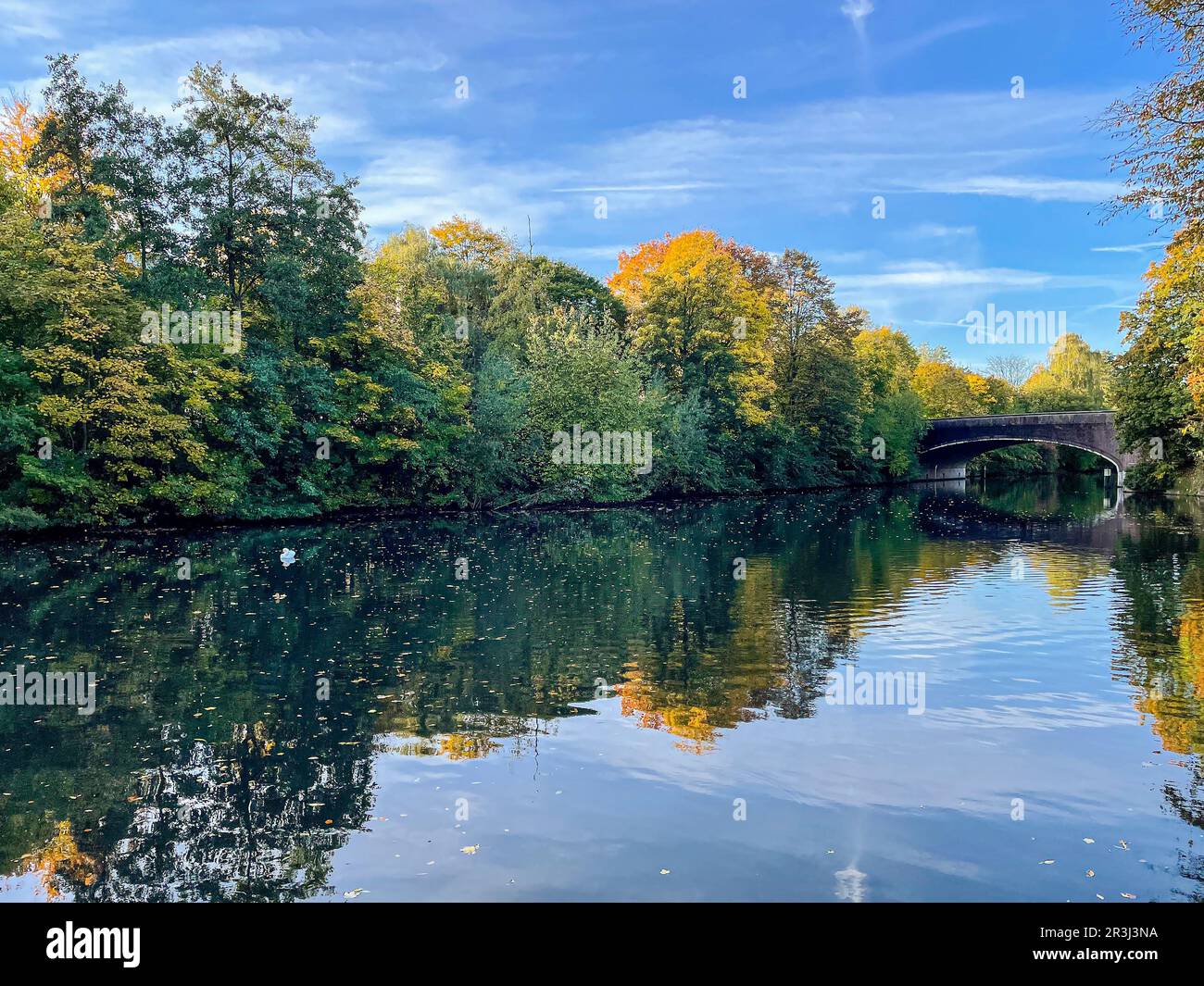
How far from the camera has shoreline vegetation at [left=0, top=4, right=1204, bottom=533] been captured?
35.5 meters

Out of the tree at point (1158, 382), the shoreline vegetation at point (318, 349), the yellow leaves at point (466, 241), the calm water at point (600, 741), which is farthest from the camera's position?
the yellow leaves at point (466, 241)

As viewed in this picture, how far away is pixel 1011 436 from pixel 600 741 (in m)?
86.7

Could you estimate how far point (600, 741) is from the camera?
37.9ft

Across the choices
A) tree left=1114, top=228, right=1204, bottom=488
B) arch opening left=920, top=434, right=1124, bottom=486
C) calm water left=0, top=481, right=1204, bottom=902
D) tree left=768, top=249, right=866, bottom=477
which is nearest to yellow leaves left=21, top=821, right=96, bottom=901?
calm water left=0, top=481, right=1204, bottom=902

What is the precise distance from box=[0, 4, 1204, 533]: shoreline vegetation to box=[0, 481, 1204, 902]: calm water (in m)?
14.0

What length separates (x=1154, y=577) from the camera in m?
25.6

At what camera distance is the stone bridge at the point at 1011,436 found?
77938 millimetres

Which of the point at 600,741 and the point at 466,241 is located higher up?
the point at 466,241

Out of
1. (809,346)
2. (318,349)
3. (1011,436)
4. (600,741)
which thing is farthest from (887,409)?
(600,741)

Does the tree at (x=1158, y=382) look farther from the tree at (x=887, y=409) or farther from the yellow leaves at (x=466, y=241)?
the yellow leaves at (x=466, y=241)

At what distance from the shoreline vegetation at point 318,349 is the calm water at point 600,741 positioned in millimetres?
14007

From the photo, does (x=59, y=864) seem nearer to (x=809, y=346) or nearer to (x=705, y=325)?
(x=705, y=325)

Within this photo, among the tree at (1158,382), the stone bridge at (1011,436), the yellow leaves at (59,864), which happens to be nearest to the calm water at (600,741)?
the yellow leaves at (59,864)
